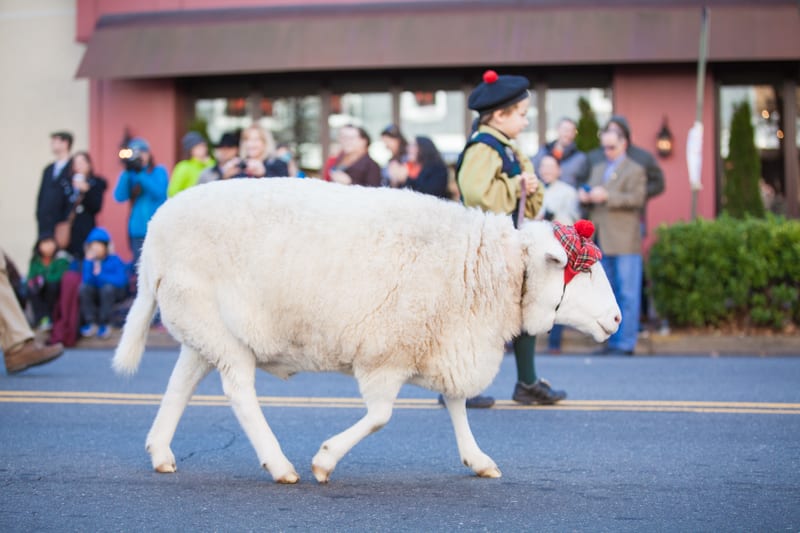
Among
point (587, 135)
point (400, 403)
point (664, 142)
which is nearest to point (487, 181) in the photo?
point (400, 403)

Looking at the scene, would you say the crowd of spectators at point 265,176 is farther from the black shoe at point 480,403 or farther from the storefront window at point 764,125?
the storefront window at point 764,125

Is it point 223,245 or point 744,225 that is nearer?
point 223,245

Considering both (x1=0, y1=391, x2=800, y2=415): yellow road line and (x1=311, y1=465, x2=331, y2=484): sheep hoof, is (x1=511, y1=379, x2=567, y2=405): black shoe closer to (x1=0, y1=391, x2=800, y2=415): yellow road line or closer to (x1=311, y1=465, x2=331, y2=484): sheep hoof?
(x1=0, y1=391, x2=800, y2=415): yellow road line

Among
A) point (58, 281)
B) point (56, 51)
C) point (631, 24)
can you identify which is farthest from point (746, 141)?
point (56, 51)

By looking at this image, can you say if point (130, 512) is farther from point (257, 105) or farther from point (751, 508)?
point (257, 105)

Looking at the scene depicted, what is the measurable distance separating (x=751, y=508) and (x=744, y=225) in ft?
24.9

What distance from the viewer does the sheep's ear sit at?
5367mm

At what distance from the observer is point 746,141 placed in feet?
50.3

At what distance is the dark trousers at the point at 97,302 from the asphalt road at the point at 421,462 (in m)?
3.79

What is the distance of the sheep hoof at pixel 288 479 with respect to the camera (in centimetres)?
541

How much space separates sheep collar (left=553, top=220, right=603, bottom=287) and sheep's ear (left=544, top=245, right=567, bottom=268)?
0.04 meters

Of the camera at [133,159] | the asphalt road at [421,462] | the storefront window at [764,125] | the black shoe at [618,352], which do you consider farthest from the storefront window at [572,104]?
the asphalt road at [421,462]

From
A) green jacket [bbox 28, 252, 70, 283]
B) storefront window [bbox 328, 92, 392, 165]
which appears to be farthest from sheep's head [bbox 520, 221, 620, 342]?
storefront window [bbox 328, 92, 392, 165]

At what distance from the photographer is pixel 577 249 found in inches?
214
